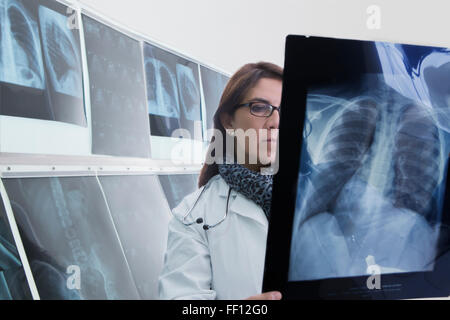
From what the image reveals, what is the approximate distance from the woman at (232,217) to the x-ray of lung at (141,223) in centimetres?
46

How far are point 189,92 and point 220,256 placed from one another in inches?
50.1

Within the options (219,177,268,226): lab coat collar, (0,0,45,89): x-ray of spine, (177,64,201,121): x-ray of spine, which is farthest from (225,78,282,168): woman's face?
(177,64,201,121): x-ray of spine

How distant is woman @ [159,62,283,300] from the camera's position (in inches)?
36.1

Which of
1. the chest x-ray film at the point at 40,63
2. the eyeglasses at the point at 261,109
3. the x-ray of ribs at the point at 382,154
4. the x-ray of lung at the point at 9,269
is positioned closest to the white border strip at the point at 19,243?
the x-ray of lung at the point at 9,269

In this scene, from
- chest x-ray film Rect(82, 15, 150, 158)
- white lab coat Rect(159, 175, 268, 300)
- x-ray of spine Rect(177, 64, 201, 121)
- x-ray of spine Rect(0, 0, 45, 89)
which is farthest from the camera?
Answer: x-ray of spine Rect(177, 64, 201, 121)

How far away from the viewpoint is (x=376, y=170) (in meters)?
0.52

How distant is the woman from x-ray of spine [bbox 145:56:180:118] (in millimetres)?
718

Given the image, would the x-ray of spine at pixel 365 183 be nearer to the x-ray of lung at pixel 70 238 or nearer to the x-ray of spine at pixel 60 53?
the x-ray of lung at pixel 70 238

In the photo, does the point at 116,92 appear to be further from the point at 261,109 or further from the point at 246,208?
the point at 246,208

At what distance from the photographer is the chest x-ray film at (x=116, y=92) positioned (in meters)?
1.37

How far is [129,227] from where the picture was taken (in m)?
1.43

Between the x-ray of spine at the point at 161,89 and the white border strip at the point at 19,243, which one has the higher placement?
the x-ray of spine at the point at 161,89

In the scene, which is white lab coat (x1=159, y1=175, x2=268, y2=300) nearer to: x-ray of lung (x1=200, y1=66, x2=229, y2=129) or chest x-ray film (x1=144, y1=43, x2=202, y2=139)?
chest x-ray film (x1=144, y1=43, x2=202, y2=139)

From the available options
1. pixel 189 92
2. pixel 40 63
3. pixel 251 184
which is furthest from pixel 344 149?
pixel 189 92
